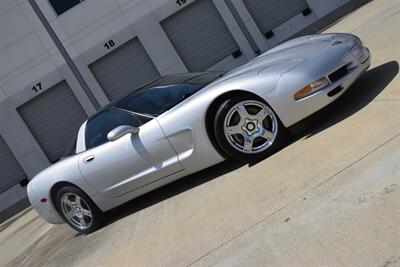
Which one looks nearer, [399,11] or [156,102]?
[156,102]

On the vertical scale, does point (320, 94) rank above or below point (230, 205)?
above

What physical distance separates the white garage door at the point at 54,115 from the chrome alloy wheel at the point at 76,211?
1191 centimetres

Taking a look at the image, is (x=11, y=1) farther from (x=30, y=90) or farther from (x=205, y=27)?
(x=205, y=27)

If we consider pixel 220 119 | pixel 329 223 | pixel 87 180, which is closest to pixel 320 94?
pixel 220 119

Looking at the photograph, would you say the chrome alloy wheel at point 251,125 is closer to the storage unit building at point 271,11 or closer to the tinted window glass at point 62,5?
the storage unit building at point 271,11

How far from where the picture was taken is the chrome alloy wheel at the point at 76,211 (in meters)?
6.88

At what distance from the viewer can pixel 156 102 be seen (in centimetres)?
629

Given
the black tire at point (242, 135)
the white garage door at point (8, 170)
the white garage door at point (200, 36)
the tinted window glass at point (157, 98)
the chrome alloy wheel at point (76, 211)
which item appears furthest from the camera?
the white garage door at point (200, 36)

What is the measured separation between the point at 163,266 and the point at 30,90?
15089mm

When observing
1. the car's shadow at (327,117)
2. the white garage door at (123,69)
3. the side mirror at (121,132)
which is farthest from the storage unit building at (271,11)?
the side mirror at (121,132)

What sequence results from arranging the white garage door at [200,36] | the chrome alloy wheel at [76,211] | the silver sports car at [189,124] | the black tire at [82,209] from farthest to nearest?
the white garage door at [200,36]
the chrome alloy wheel at [76,211]
the black tire at [82,209]
the silver sports car at [189,124]

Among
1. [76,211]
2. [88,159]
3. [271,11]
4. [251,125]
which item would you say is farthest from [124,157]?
[271,11]

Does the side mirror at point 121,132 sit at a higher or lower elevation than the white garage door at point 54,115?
lower

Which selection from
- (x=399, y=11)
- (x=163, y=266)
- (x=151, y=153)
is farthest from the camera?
(x=399, y=11)
